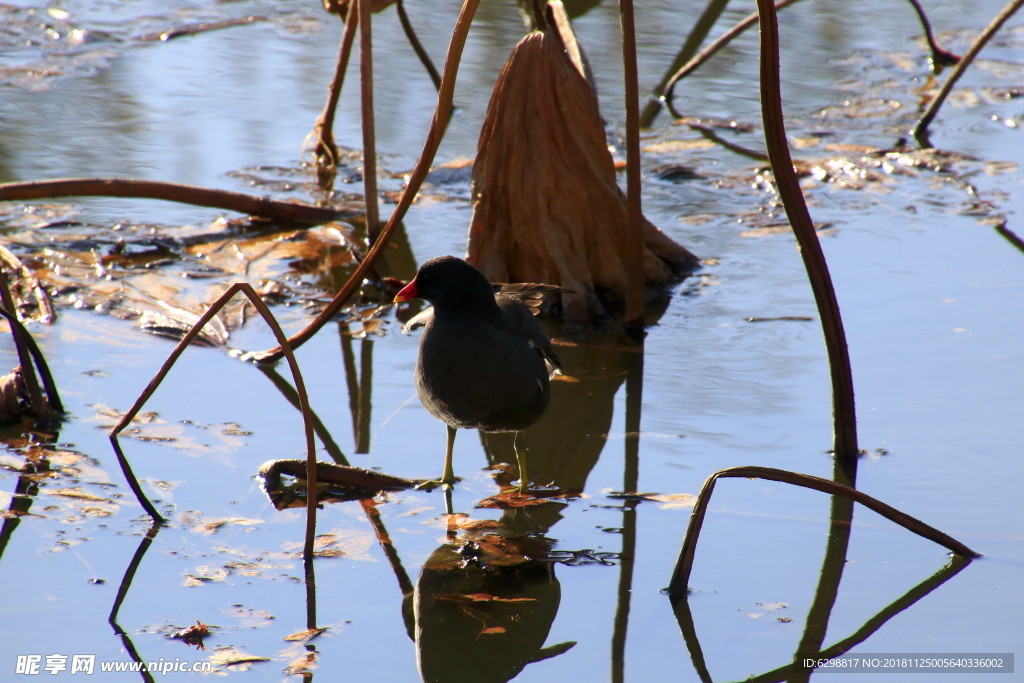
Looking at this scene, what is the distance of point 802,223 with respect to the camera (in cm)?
338

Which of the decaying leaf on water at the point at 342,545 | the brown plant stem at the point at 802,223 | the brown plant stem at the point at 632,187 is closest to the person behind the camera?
the decaying leaf on water at the point at 342,545

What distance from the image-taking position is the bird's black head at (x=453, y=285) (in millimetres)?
3363

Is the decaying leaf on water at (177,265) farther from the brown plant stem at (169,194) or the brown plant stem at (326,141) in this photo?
the brown plant stem at (326,141)

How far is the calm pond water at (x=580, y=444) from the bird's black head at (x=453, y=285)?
2.04 feet

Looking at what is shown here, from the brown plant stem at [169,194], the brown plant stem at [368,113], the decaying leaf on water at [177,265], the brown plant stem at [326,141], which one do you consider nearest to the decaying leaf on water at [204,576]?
the decaying leaf on water at [177,265]

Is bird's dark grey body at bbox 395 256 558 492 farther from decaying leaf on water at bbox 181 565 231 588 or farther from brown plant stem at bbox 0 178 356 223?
brown plant stem at bbox 0 178 356 223

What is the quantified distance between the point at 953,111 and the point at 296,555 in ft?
21.5

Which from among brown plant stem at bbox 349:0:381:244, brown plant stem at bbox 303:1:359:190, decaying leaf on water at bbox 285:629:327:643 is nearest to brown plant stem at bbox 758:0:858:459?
decaying leaf on water at bbox 285:629:327:643

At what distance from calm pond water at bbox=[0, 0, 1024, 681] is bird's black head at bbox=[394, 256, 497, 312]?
621 millimetres

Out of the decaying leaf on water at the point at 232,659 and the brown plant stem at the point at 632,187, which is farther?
the brown plant stem at the point at 632,187

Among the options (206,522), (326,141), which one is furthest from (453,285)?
(326,141)

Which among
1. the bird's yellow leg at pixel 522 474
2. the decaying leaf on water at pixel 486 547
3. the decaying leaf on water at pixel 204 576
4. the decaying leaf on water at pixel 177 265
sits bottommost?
the decaying leaf on water at pixel 486 547

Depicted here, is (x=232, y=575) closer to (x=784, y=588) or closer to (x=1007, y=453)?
(x=784, y=588)

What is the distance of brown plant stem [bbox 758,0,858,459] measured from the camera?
327 centimetres
